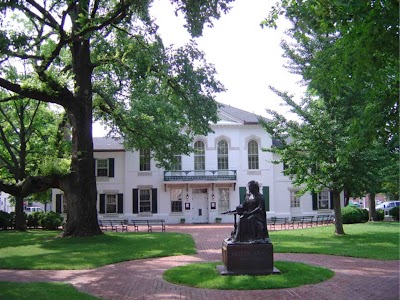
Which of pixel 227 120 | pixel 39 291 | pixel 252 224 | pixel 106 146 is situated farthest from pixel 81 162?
pixel 227 120

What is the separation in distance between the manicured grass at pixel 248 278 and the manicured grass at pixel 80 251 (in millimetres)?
3363

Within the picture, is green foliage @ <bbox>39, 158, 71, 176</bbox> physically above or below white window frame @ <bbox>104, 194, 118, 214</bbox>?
above

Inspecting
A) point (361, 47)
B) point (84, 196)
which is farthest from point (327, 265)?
point (84, 196)

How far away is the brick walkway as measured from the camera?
8.66 m

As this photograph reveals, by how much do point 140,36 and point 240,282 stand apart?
1431 cm

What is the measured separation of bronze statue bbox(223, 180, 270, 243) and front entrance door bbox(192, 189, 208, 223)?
25472 mm

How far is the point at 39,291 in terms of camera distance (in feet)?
29.1

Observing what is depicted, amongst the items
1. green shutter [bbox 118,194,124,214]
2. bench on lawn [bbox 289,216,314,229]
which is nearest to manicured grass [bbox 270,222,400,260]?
bench on lawn [bbox 289,216,314,229]

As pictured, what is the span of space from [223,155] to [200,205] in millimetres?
4595

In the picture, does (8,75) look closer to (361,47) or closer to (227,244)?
(227,244)

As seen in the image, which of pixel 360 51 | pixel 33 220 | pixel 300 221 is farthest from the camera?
pixel 300 221

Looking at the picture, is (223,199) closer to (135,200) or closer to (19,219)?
(135,200)

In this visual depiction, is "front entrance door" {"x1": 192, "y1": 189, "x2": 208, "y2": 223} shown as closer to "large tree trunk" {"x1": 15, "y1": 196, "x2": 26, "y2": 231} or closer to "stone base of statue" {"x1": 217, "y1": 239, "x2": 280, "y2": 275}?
"large tree trunk" {"x1": 15, "y1": 196, "x2": 26, "y2": 231}

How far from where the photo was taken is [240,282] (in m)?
9.66
